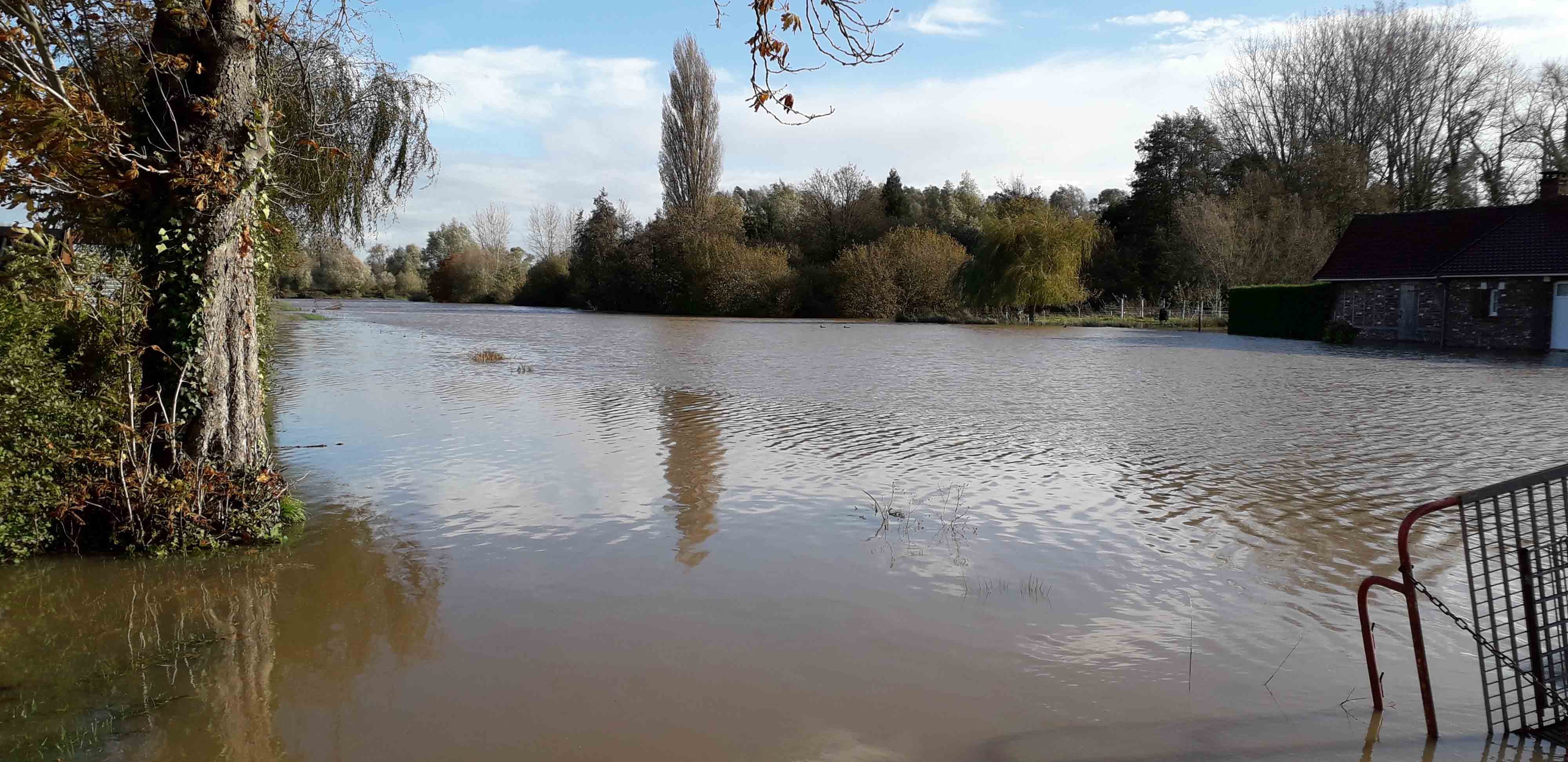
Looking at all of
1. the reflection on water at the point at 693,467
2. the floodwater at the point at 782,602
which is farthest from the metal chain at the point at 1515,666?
the reflection on water at the point at 693,467

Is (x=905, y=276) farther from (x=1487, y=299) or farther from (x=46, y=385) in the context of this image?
(x=46, y=385)

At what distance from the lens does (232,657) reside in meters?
4.64

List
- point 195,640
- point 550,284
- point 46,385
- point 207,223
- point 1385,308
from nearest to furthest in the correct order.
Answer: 1. point 195,640
2. point 46,385
3. point 207,223
4. point 1385,308
5. point 550,284

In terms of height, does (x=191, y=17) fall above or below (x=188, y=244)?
above

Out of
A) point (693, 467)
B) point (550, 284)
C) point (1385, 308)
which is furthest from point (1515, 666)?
point (550, 284)

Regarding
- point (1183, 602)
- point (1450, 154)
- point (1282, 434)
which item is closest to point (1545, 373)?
point (1282, 434)

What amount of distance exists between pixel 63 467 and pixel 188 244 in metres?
1.52

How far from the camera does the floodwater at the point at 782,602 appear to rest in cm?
399

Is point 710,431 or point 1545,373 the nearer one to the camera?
point 710,431

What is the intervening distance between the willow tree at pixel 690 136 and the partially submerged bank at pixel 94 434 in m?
60.2

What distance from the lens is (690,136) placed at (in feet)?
213

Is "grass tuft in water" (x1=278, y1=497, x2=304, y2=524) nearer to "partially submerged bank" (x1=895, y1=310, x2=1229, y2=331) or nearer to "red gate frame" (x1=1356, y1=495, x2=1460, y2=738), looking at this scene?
"red gate frame" (x1=1356, y1=495, x2=1460, y2=738)

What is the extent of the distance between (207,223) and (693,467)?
4.66m

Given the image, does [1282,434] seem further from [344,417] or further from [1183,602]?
[344,417]
